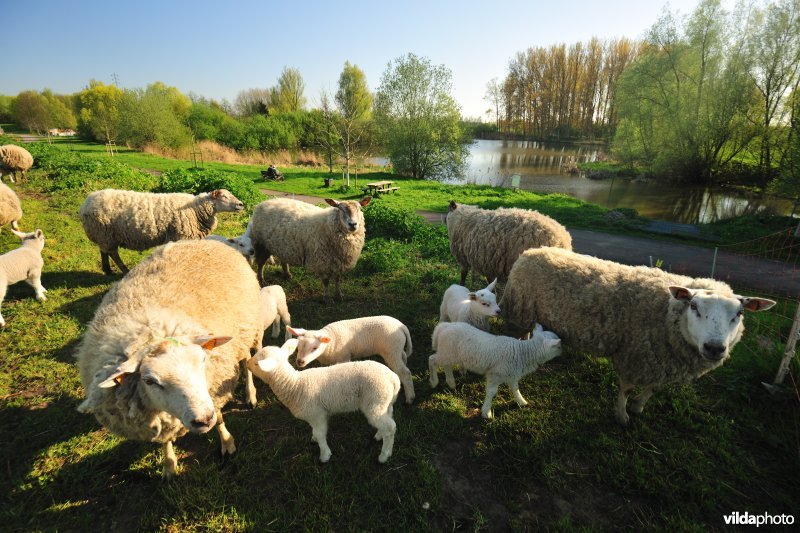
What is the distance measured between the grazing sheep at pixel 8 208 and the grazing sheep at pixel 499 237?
12.4 metres

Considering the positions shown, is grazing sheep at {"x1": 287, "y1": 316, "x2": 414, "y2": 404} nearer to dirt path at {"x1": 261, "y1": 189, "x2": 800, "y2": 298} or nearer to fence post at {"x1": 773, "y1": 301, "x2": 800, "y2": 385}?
fence post at {"x1": 773, "y1": 301, "x2": 800, "y2": 385}

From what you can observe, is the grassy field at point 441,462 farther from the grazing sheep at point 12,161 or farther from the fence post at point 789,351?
the grazing sheep at point 12,161

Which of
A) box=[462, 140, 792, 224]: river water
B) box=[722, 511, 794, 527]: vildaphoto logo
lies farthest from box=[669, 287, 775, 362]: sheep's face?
box=[462, 140, 792, 224]: river water

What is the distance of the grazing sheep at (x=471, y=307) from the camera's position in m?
4.67

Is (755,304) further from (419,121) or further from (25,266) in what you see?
(419,121)

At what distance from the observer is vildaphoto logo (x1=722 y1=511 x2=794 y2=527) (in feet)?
9.50

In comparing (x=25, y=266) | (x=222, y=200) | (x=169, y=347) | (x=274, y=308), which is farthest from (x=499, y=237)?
(x=25, y=266)

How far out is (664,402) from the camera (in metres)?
4.19

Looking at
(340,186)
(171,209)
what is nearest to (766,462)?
(171,209)

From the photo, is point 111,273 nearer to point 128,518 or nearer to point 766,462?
point 128,518

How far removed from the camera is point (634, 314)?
382 centimetres

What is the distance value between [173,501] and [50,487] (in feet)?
4.20

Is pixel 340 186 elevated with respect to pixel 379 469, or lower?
elevated

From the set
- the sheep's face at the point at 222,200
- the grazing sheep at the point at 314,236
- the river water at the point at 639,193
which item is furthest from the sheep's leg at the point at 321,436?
the river water at the point at 639,193
